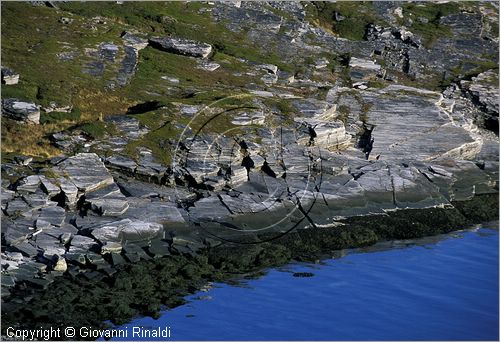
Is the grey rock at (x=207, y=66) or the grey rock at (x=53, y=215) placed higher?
the grey rock at (x=207, y=66)

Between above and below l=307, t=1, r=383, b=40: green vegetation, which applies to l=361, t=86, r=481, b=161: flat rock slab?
below

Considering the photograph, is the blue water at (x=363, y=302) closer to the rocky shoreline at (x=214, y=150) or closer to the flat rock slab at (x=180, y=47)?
the rocky shoreline at (x=214, y=150)

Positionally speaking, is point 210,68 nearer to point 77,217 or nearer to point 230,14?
point 230,14

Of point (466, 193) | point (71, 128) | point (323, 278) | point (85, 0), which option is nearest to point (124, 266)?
point (323, 278)

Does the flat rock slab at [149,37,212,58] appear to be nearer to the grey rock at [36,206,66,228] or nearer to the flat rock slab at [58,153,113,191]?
the flat rock slab at [58,153,113,191]

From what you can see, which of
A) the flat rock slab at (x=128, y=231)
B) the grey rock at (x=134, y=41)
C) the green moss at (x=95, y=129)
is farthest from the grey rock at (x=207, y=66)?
the flat rock slab at (x=128, y=231)

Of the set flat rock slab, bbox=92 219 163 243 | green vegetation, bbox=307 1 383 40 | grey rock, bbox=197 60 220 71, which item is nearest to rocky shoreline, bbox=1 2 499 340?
flat rock slab, bbox=92 219 163 243
